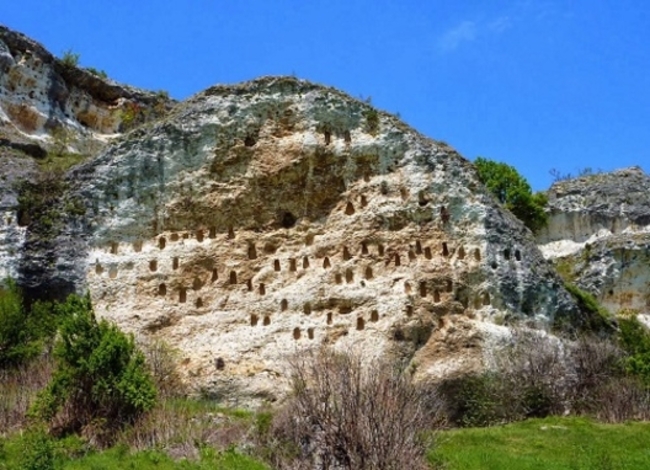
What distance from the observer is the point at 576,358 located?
2414 centimetres

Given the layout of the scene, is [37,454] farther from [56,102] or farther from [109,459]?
[56,102]

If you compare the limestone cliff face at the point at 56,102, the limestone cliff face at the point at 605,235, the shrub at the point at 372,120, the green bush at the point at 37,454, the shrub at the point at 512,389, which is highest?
the limestone cliff face at the point at 56,102

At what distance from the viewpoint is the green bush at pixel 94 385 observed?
790 inches

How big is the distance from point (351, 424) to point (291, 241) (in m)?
10.0

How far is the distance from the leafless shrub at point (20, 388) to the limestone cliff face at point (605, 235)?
22.4 m

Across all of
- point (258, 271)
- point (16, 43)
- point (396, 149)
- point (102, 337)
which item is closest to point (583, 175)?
point (396, 149)

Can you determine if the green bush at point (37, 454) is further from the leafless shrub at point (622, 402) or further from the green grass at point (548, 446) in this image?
the leafless shrub at point (622, 402)

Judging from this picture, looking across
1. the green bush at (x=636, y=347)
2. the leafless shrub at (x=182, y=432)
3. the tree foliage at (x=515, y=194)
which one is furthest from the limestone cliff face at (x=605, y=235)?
the leafless shrub at (x=182, y=432)

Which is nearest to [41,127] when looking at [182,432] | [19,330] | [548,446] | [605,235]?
[19,330]

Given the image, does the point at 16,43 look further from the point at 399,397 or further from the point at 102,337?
the point at 399,397

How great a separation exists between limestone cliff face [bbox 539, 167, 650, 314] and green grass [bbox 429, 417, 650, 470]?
15.6 m

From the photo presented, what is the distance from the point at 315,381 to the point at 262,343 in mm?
5968

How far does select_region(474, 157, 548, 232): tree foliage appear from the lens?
41.2m

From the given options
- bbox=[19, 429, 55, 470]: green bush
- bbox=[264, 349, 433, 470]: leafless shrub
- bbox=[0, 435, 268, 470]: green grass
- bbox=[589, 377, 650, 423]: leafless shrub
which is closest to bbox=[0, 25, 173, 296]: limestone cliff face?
bbox=[0, 435, 268, 470]: green grass
